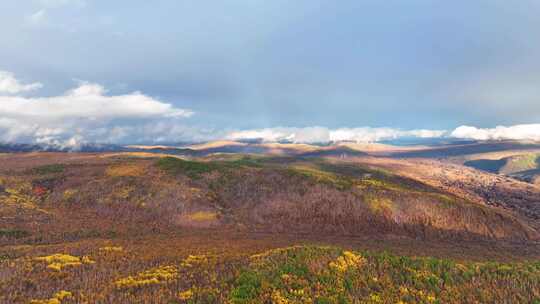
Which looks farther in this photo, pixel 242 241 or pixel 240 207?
pixel 240 207

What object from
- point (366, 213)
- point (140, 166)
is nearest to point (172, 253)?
point (366, 213)

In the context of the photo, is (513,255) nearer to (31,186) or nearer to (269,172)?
(269,172)

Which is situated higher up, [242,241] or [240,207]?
[242,241]

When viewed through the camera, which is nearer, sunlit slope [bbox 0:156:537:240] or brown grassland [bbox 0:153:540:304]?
brown grassland [bbox 0:153:540:304]

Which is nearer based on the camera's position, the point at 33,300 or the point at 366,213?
the point at 33,300

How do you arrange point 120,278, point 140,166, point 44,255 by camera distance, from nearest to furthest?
1. point 120,278
2. point 44,255
3. point 140,166

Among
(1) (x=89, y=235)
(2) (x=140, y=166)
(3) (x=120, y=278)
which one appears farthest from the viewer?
(2) (x=140, y=166)

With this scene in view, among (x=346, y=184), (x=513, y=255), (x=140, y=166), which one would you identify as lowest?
(x=513, y=255)

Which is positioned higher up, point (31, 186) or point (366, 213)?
point (31, 186)

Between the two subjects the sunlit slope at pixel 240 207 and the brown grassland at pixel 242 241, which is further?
the sunlit slope at pixel 240 207
